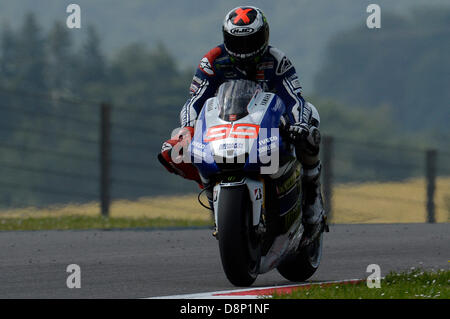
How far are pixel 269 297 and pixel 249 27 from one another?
2.16 m

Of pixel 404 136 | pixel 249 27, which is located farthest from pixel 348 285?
pixel 404 136

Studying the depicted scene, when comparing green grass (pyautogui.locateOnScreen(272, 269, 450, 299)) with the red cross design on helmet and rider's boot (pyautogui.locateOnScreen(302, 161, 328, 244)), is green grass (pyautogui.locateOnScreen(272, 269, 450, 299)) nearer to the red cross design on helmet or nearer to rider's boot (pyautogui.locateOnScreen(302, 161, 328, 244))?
rider's boot (pyautogui.locateOnScreen(302, 161, 328, 244))

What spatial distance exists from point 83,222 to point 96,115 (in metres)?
65.4

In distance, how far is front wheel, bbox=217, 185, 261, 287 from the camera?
721 cm

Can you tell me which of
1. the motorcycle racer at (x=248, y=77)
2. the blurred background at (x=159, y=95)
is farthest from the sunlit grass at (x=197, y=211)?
the blurred background at (x=159, y=95)

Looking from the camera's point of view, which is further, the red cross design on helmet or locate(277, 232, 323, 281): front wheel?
locate(277, 232, 323, 281): front wheel

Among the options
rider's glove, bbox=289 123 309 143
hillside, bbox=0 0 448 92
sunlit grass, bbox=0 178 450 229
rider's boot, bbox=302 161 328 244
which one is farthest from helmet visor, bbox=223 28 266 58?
hillside, bbox=0 0 448 92

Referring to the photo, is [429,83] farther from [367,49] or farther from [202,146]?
[202,146]

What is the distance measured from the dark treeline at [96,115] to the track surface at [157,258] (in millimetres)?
44903

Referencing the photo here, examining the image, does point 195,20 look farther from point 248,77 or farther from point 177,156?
point 177,156

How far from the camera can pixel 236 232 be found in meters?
7.20

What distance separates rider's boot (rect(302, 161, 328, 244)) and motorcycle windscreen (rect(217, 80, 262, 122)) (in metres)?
1.04

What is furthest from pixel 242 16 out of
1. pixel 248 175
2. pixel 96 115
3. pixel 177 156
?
pixel 96 115

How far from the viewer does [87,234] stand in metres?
13.3
